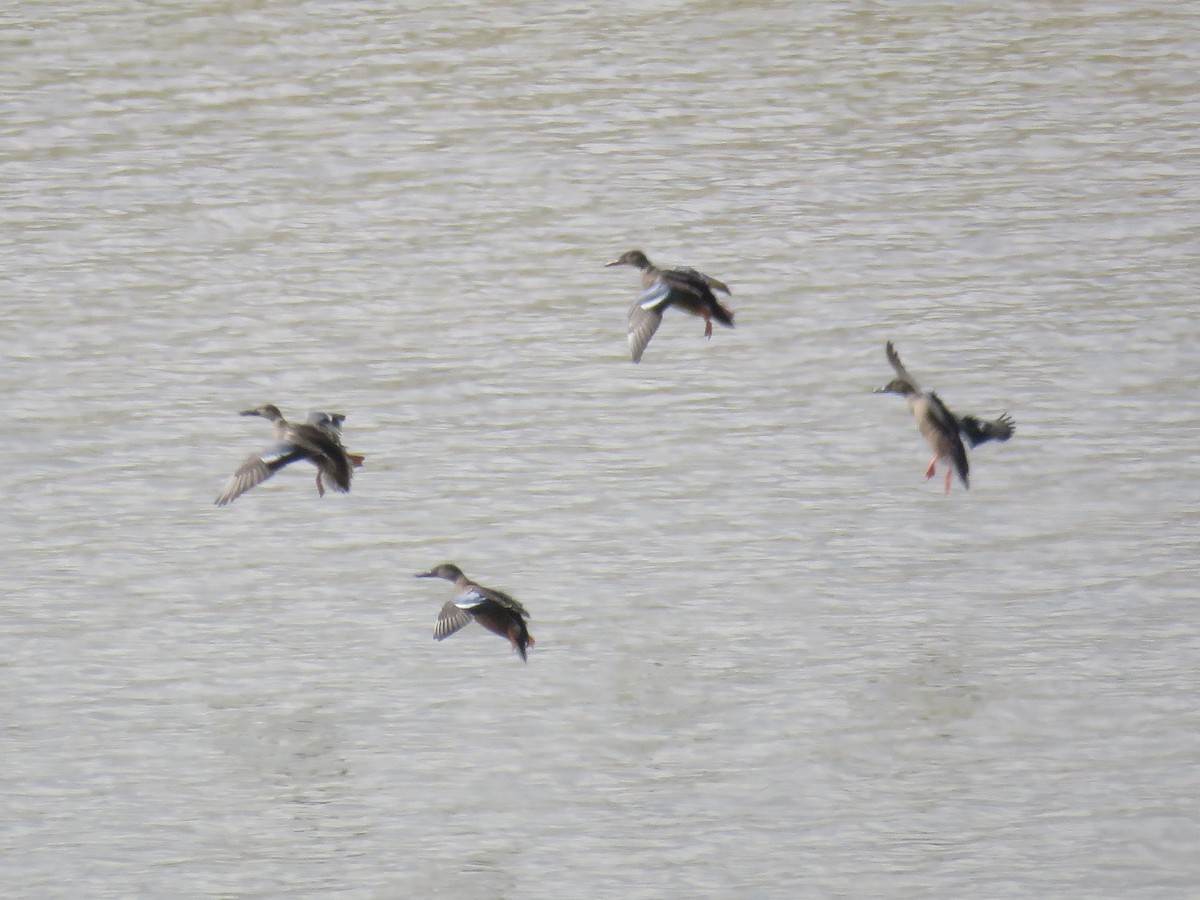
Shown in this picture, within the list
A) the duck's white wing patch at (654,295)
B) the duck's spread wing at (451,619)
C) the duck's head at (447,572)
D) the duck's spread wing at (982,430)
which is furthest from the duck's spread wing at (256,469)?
the duck's spread wing at (982,430)

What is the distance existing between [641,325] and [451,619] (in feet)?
8.00

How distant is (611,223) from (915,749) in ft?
30.8

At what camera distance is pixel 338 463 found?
13312mm

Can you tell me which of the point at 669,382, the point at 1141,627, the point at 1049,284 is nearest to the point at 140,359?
the point at 669,382

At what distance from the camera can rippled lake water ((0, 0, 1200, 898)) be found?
469 inches

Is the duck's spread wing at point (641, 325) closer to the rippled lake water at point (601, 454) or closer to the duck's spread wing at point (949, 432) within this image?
the rippled lake water at point (601, 454)

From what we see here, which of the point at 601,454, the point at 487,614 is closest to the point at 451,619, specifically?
the point at 487,614

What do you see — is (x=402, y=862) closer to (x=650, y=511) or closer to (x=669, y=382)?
(x=650, y=511)

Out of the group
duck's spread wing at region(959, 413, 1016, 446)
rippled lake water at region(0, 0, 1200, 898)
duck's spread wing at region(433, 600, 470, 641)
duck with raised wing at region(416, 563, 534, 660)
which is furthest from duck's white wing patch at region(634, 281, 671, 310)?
duck's spread wing at region(433, 600, 470, 641)

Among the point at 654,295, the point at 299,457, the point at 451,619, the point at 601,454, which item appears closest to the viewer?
the point at 451,619

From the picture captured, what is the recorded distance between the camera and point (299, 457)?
1346cm

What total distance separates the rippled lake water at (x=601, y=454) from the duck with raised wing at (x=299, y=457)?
1.14 meters

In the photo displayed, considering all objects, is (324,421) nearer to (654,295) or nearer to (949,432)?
(654,295)

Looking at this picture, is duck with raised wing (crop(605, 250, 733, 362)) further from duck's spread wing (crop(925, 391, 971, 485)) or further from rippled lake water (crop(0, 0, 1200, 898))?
rippled lake water (crop(0, 0, 1200, 898))
